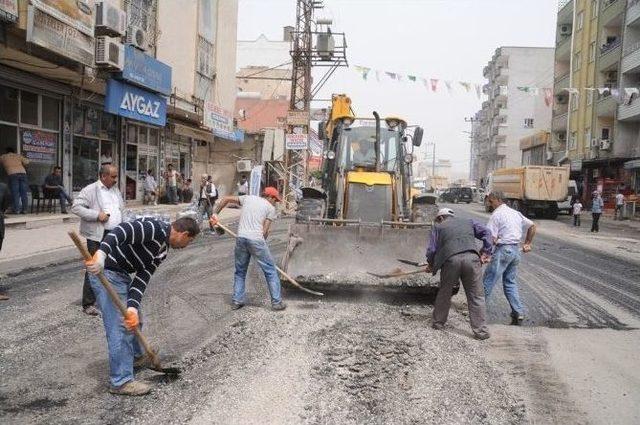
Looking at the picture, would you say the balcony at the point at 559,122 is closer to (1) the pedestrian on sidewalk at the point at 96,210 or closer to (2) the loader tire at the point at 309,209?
(2) the loader tire at the point at 309,209

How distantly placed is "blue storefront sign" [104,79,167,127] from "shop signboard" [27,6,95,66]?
1.94 meters

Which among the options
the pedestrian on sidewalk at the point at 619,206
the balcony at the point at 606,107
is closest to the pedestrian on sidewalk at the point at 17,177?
the pedestrian on sidewalk at the point at 619,206

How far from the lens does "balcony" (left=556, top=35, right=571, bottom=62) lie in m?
45.0

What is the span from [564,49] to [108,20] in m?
40.2

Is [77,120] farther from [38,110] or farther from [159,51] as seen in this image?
[159,51]

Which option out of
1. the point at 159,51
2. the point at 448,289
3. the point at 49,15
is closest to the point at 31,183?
the point at 49,15

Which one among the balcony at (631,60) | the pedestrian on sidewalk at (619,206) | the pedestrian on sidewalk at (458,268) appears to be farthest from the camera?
the balcony at (631,60)

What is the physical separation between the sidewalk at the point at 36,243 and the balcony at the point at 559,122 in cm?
3914

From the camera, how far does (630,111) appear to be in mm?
33125

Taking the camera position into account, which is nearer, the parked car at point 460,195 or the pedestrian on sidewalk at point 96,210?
the pedestrian on sidewalk at point 96,210

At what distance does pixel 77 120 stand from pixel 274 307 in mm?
13106

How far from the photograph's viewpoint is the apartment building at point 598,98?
33875 millimetres

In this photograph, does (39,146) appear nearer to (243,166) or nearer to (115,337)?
(115,337)

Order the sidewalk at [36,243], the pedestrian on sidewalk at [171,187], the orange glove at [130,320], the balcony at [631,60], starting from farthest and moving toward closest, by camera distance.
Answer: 1. the balcony at [631,60]
2. the pedestrian on sidewalk at [171,187]
3. the sidewalk at [36,243]
4. the orange glove at [130,320]
